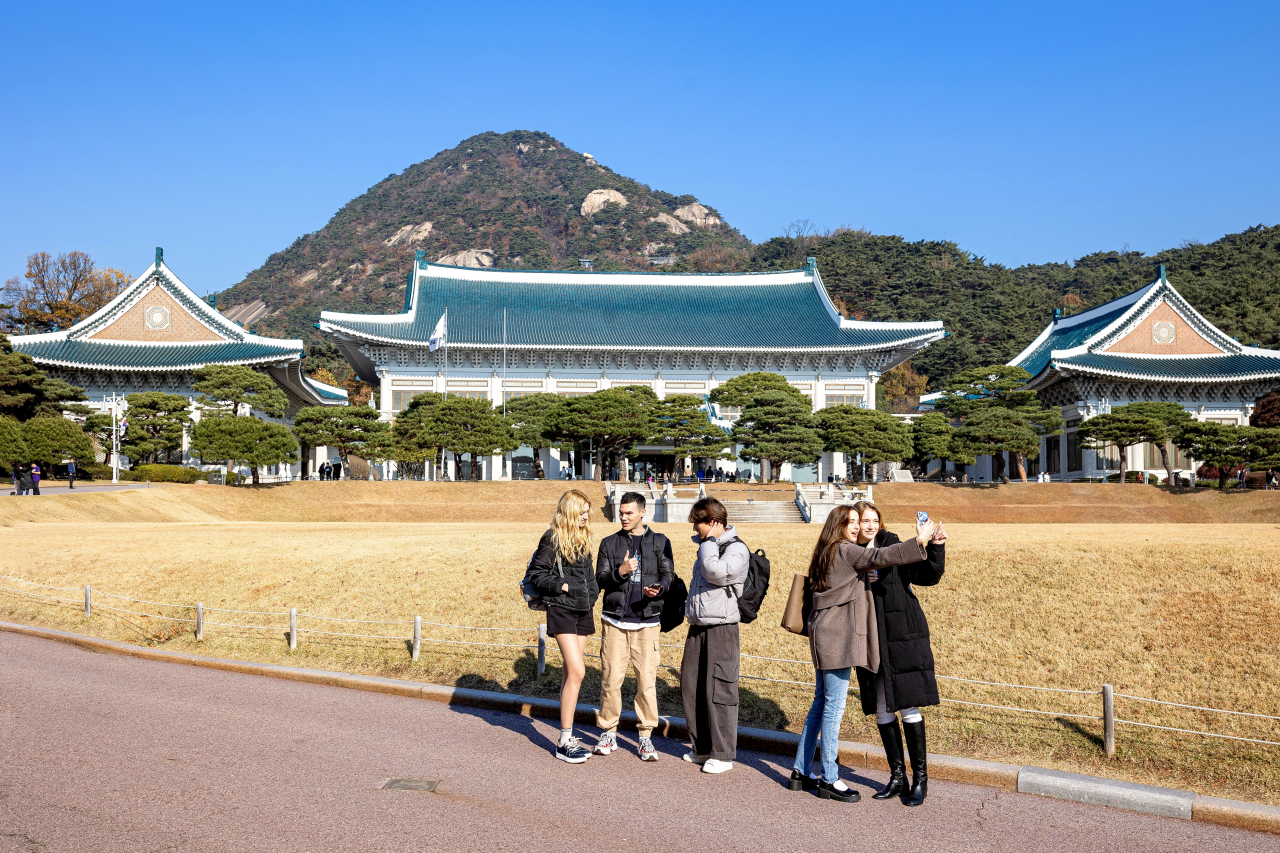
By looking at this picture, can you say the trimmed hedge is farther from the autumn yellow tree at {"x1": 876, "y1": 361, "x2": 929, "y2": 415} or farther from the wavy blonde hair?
the autumn yellow tree at {"x1": 876, "y1": 361, "x2": 929, "y2": 415}

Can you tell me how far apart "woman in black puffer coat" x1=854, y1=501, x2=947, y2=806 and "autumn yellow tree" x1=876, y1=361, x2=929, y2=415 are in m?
73.0

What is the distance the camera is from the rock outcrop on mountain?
118188 mm

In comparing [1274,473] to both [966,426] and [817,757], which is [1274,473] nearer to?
[966,426]

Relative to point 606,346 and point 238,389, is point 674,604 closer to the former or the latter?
point 238,389

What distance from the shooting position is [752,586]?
6812 mm

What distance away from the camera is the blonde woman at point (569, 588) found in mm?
7156

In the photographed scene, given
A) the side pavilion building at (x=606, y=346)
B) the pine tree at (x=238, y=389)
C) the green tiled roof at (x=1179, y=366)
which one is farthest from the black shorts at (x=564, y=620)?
the green tiled roof at (x=1179, y=366)

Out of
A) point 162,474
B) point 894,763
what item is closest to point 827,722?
point 894,763

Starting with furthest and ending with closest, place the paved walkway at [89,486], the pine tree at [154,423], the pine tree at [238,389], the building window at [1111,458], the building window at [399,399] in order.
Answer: the building window at [399,399] < the building window at [1111,458] < the pine tree at [238,389] < the pine tree at [154,423] < the paved walkway at [89,486]

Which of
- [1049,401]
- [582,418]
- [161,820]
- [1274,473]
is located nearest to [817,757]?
[161,820]

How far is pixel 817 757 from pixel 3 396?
1707 inches

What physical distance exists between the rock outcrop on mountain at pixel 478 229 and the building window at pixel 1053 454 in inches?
2817

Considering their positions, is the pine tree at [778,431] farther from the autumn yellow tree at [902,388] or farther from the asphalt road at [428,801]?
the autumn yellow tree at [902,388]

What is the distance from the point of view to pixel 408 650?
1141 centimetres
